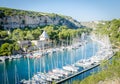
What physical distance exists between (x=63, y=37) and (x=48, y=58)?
17673 mm

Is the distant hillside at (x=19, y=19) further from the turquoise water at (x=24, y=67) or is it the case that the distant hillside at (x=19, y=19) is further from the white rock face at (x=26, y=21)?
the turquoise water at (x=24, y=67)

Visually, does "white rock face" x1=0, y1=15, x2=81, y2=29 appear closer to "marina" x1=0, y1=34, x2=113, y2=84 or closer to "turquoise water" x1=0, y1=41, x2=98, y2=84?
"marina" x1=0, y1=34, x2=113, y2=84

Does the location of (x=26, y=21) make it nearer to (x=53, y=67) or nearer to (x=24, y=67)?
(x=24, y=67)

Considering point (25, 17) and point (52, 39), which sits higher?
point (25, 17)

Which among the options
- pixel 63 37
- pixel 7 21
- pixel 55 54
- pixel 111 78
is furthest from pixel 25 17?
pixel 111 78

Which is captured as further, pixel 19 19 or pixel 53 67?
pixel 19 19

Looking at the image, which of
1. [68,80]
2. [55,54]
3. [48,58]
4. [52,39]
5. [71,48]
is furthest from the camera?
[52,39]

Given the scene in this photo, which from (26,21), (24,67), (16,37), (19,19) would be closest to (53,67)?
(24,67)

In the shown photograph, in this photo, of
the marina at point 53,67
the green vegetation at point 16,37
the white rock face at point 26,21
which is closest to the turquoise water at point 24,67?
the marina at point 53,67

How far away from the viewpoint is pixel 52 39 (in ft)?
161

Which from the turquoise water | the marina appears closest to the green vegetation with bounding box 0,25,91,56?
the marina

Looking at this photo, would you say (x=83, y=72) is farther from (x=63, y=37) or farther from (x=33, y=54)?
(x=63, y=37)

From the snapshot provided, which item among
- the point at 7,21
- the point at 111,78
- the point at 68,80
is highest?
the point at 7,21

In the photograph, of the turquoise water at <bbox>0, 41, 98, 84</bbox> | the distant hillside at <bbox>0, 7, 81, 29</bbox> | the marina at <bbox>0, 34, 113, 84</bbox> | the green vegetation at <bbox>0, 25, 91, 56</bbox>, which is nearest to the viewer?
the marina at <bbox>0, 34, 113, 84</bbox>
